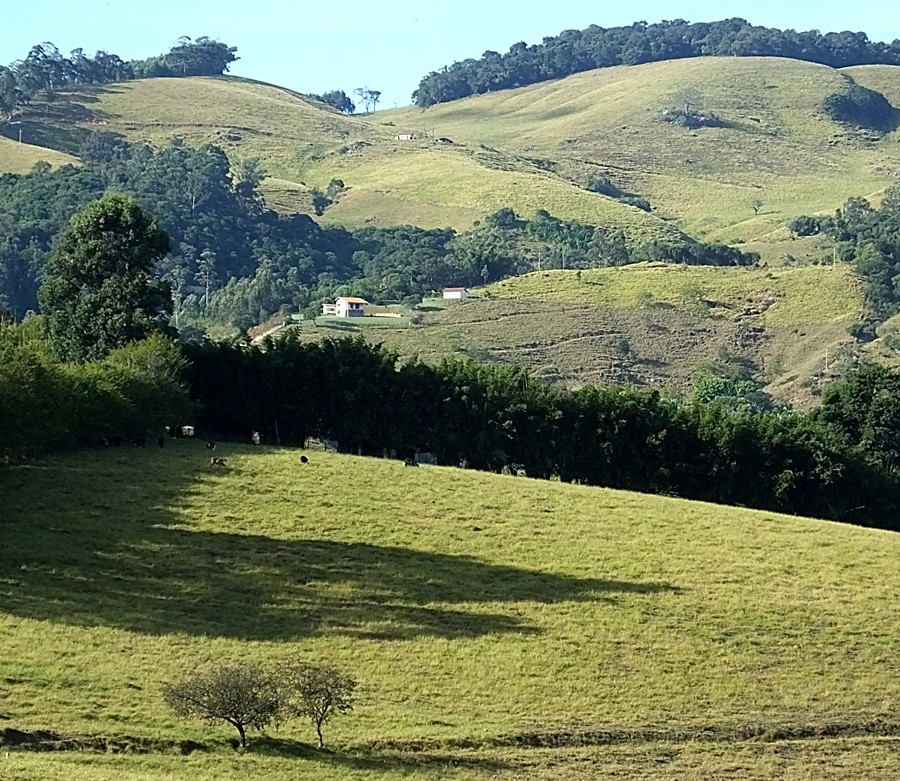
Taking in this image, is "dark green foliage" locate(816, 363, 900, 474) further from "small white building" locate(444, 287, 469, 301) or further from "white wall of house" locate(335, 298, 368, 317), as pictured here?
"small white building" locate(444, 287, 469, 301)

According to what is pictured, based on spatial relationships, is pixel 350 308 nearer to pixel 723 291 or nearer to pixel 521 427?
pixel 723 291

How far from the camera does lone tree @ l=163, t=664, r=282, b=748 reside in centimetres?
3988

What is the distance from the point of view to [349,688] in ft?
138

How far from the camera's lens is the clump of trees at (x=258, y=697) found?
39938 millimetres

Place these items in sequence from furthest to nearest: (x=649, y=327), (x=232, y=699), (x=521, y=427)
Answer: (x=649, y=327) < (x=521, y=427) < (x=232, y=699)

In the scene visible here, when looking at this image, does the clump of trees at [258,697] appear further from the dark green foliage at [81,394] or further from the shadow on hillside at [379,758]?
the dark green foliage at [81,394]

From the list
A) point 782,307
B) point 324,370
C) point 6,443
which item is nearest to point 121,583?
point 6,443

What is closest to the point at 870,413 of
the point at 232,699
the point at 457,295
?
the point at 232,699

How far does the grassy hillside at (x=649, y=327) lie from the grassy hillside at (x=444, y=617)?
92991mm

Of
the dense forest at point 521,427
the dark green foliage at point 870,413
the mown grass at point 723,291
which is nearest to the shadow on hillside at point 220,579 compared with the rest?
the dense forest at point 521,427

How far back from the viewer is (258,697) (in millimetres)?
40156

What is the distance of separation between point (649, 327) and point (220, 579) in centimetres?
12710

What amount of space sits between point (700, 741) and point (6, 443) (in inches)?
1341

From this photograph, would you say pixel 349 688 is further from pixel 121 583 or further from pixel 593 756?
pixel 121 583
